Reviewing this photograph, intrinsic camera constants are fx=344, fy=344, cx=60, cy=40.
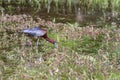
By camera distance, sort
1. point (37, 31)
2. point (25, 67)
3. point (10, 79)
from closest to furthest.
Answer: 1. point (10, 79)
2. point (25, 67)
3. point (37, 31)

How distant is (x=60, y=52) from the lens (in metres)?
7.54

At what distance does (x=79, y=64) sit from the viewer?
6.79m

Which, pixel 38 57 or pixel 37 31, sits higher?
pixel 37 31

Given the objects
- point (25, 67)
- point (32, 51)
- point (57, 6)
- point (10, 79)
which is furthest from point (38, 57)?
point (57, 6)

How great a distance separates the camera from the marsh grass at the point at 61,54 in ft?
20.9

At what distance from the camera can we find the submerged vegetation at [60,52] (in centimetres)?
640

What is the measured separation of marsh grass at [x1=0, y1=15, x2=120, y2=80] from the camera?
638 cm

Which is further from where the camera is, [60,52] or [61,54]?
[60,52]

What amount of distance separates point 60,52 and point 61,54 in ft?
0.82

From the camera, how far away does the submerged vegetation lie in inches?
252

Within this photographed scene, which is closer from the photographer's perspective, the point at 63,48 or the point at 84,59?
the point at 84,59

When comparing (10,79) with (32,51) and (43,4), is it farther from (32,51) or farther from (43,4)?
(43,4)

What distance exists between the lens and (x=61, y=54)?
23.9ft

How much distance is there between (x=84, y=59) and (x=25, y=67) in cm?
127
